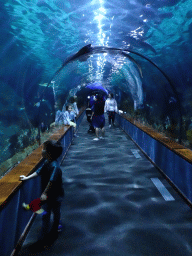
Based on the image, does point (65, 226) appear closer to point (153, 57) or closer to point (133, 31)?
point (133, 31)

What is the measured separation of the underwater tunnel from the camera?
3354 millimetres

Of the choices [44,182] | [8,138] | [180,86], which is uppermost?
[180,86]

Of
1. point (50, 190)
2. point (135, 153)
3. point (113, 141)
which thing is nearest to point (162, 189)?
point (50, 190)

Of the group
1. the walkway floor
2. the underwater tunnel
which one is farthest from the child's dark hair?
the walkway floor

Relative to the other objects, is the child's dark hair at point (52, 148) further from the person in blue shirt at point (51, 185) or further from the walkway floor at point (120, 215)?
the walkway floor at point (120, 215)

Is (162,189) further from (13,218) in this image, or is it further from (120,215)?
(13,218)

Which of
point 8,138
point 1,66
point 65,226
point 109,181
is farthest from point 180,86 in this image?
point 8,138

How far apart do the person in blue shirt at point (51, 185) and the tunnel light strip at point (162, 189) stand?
225 cm

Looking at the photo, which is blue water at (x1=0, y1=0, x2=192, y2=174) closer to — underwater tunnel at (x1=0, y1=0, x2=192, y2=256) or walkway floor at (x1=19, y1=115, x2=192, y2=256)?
underwater tunnel at (x1=0, y1=0, x2=192, y2=256)

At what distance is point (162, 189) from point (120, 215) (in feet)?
4.87

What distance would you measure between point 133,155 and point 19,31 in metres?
5.03

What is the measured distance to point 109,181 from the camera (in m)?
5.61

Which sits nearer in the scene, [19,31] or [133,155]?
[19,31]

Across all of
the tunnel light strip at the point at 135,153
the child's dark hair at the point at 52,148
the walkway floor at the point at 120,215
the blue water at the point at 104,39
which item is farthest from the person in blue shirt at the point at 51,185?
the tunnel light strip at the point at 135,153
